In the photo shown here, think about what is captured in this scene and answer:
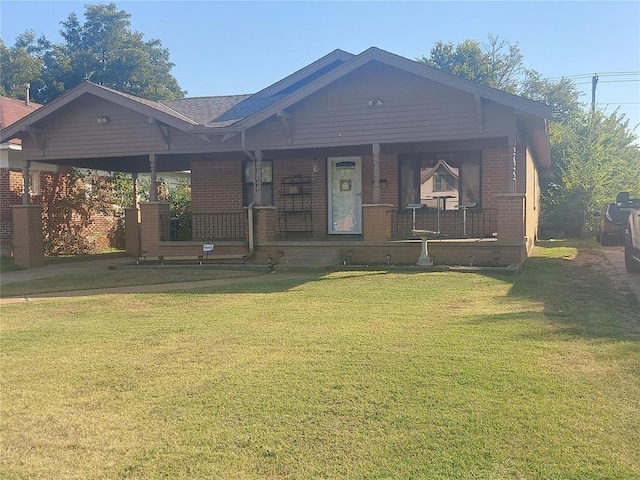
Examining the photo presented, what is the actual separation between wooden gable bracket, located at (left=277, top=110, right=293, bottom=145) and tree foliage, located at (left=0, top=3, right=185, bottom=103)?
118 feet

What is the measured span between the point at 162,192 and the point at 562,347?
66.5ft

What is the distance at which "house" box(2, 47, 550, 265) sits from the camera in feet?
38.7

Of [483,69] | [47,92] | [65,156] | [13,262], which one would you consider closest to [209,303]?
[65,156]

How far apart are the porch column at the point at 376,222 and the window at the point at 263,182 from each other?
4445mm

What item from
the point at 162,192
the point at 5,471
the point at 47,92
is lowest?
the point at 5,471

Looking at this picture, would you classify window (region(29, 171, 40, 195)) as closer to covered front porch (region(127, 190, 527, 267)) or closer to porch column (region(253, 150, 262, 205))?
covered front porch (region(127, 190, 527, 267))

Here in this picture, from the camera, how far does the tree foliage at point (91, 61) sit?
41.9 metres

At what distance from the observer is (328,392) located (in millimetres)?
4078

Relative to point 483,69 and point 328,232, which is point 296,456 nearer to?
point 328,232

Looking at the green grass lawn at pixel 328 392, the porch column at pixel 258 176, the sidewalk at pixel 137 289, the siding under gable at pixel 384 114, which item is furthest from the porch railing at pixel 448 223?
the green grass lawn at pixel 328 392

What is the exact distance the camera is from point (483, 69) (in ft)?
137

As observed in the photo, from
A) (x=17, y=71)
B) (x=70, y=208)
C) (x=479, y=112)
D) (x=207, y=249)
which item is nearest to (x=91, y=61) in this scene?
(x=17, y=71)

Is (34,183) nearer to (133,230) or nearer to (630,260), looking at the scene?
(133,230)

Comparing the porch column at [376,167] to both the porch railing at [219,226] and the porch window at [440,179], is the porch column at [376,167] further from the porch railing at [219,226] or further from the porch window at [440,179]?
the porch railing at [219,226]
